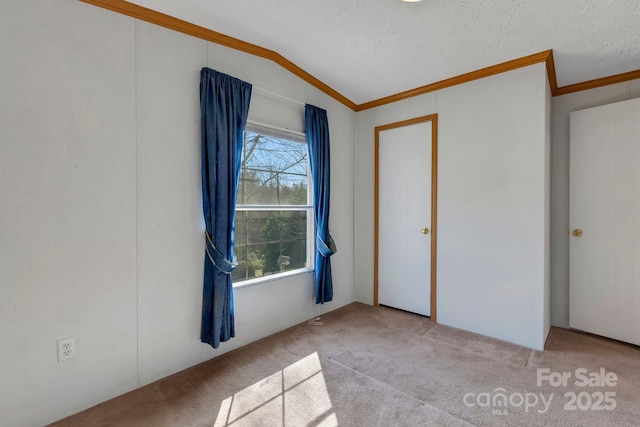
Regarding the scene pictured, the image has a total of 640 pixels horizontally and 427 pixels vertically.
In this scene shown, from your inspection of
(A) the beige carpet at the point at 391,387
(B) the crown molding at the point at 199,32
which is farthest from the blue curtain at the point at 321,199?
(A) the beige carpet at the point at 391,387

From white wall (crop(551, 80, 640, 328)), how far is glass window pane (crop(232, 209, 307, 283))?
8.23 ft

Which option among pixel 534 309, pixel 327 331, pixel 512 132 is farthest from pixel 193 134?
pixel 534 309

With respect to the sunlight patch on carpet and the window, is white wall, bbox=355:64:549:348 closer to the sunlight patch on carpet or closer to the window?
the window

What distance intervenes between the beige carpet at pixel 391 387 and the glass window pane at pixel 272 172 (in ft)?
4.17

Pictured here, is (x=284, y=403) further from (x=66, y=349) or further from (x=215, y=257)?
(x=66, y=349)

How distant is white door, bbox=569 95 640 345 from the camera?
2543 mm

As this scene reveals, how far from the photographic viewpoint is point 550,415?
1712 mm

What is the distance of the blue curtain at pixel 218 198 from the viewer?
218cm

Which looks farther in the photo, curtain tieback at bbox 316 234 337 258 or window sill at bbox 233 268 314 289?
curtain tieback at bbox 316 234 337 258

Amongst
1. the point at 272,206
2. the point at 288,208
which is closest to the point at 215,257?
A: the point at 272,206

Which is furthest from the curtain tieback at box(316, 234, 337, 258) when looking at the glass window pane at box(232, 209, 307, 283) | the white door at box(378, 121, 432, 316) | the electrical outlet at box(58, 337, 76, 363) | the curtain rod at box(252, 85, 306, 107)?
the electrical outlet at box(58, 337, 76, 363)

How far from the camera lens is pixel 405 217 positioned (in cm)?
332

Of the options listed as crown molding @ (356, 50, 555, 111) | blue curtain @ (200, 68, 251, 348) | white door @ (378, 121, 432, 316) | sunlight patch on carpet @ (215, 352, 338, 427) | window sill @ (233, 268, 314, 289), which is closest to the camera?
sunlight patch on carpet @ (215, 352, 338, 427)

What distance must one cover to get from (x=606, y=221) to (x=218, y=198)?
332 cm
